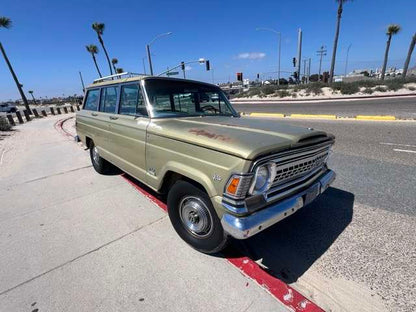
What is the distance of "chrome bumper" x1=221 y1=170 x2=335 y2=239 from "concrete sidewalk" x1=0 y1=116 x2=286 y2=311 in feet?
1.97

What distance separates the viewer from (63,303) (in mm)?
2107

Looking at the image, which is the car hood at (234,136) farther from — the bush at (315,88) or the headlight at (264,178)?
the bush at (315,88)

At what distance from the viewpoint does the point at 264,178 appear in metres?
2.12

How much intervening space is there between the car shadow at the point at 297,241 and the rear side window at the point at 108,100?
9.92 feet

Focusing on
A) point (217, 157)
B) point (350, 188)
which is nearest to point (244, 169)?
point (217, 157)

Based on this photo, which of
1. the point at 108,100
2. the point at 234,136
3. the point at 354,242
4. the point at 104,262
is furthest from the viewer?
the point at 108,100

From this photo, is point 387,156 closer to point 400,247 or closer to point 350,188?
point 350,188

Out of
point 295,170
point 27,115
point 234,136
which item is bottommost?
point 27,115

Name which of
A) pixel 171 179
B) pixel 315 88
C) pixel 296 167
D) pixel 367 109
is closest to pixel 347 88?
pixel 315 88

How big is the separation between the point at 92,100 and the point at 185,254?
13.4ft

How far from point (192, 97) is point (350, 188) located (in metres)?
3.05

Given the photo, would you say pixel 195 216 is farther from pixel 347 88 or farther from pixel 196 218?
pixel 347 88

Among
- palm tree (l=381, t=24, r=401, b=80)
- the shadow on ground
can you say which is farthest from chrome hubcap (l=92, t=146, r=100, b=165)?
palm tree (l=381, t=24, r=401, b=80)

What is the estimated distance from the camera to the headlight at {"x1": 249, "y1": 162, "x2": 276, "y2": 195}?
6.79 feet
